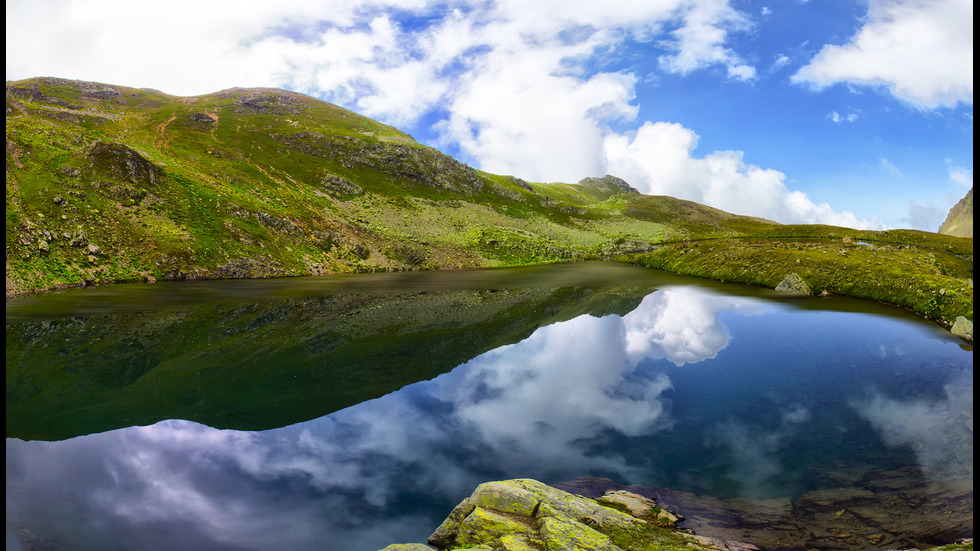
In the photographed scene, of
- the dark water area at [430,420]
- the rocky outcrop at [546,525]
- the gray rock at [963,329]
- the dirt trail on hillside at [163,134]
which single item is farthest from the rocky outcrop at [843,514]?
the dirt trail on hillside at [163,134]

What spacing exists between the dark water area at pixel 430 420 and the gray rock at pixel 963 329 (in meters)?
1.38

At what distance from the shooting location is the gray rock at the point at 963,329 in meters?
29.2

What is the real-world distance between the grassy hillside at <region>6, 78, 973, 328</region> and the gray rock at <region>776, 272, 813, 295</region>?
1.71 m

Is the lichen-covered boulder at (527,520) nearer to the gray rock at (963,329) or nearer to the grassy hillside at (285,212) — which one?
the gray rock at (963,329)

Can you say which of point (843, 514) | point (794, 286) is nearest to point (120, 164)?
point (843, 514)

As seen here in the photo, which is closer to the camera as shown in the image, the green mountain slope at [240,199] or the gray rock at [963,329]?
the gray rock at [963,329]

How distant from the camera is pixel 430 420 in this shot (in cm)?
1962

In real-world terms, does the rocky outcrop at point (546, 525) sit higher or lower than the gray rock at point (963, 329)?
higher

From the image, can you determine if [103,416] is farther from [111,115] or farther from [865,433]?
[111,115]

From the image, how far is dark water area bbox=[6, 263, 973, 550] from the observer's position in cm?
1359

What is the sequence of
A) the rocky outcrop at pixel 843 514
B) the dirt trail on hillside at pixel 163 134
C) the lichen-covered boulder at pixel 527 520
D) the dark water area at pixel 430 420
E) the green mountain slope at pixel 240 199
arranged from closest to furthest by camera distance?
the lichen-covered boulder at pixel 527 520, the rocky outcrop at pixel 843 514, the dark water area at pixel 430 420, the green mountain slope at pixel 240 199, the dirt trail on hillside at pixel 163 134

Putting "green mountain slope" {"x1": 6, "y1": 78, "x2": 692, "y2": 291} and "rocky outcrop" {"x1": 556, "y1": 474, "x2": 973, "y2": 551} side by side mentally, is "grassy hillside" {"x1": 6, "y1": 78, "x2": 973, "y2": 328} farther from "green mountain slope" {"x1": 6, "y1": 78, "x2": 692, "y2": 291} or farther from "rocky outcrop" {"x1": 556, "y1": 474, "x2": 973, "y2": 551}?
"rocky outcrop" {"x1": 556, "y1": 474, "x2": 973, "y2": 551}

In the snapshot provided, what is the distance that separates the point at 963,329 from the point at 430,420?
34052 mm

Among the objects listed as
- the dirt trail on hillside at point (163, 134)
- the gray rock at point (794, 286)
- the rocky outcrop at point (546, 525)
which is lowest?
the rocky outcrop at point (546, 525)
